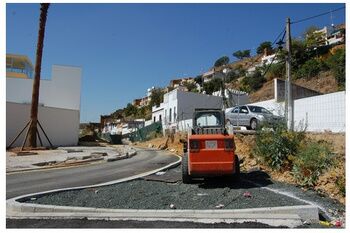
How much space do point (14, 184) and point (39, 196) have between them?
2.83 metres

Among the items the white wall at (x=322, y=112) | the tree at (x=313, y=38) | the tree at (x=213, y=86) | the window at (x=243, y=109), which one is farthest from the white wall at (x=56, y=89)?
the tree at (x=313, y=38)

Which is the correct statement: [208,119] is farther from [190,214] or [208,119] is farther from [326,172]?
[190,214]

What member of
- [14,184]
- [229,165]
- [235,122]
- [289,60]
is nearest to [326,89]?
[235,122]

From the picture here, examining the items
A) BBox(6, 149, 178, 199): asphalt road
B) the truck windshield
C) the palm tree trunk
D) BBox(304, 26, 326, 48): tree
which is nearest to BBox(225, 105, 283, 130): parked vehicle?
BBox(6, 149, 178, 199): asphalt road

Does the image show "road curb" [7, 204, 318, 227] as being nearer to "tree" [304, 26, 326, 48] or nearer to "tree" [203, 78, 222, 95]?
"tree" [203, 78, 222, 95]

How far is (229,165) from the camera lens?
9758 mm

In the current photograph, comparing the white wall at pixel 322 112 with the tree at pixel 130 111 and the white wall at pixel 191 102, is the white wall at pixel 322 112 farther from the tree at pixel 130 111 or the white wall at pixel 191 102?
the tree at pixel 130 111

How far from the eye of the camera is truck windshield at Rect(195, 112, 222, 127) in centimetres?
1129

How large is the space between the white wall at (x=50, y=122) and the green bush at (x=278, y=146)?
21025 millimetres

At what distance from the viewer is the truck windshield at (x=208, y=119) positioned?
1129cm

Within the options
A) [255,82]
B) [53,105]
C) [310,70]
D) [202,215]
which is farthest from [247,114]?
[255,82]

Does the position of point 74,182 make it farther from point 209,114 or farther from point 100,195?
point 209,114

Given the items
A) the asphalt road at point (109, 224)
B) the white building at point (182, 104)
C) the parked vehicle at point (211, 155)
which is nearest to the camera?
the asphalt road at point (109, 224)

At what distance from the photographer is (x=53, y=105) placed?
114 feet
